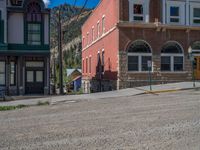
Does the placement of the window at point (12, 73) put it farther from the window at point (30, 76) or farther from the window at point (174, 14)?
the window at point (174, 14)

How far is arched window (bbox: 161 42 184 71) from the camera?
31484mm

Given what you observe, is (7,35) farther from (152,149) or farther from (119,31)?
(152,149)

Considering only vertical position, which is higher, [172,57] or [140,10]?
[140,10]

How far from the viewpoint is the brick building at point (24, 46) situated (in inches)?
1108

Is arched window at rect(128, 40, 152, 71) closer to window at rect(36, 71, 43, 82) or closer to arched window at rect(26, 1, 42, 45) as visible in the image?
window at rect(36, 71, 43, 82)

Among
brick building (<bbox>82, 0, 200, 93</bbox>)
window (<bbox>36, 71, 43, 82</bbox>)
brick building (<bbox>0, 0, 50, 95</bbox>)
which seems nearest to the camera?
brick building (<bbox>0, 0, 50, 95</bbox>)

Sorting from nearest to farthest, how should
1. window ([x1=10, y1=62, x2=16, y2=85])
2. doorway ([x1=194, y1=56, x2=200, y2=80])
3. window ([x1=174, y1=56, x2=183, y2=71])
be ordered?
window ([x1=10, y1=62, x2=16, y2=85]) < window ([x1=174, y1=56, x2=183, y2=71]) < doorway ([x1=194, y1=56, x2=200, y2=80])

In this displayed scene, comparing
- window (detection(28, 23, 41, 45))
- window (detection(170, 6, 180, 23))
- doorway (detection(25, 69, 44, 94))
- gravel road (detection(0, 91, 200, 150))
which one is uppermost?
window (detection(170, 6, 180, 23))

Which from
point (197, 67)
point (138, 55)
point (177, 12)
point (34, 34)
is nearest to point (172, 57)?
point (138, 55)

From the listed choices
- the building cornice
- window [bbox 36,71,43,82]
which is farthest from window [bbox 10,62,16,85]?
the building cornice

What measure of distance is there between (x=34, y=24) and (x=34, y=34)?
813 millimetres

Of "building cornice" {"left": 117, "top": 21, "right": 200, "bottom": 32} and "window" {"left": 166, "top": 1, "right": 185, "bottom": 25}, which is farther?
"window" {"left": 166, "top": 1, "right": 185, "bottom": 25}

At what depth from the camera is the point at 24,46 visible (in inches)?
1126

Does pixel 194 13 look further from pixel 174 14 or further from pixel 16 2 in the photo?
pixel 16 2
